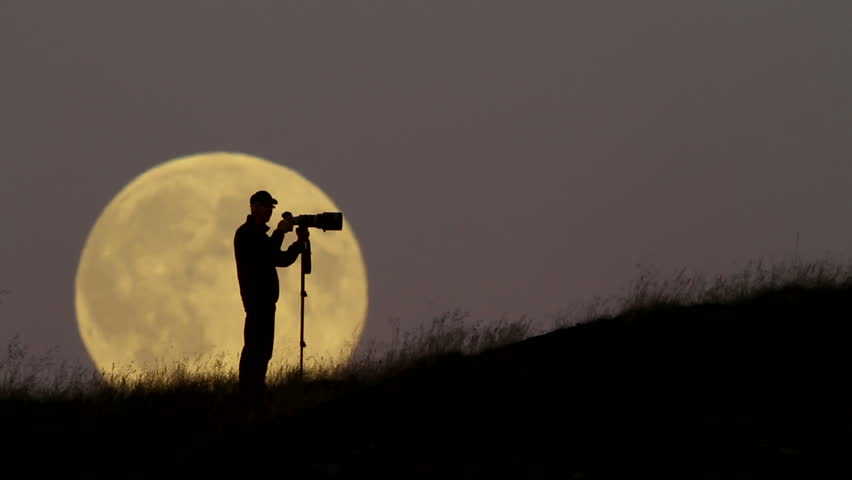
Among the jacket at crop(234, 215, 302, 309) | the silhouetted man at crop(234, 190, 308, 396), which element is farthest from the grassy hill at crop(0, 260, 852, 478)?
the jacket at crop(234, 215, 302, 309)

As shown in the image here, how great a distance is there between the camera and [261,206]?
33.7ft

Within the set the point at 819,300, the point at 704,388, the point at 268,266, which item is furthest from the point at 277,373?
the point at 819,300

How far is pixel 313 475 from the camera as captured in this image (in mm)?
7633

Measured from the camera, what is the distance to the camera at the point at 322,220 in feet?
34.9

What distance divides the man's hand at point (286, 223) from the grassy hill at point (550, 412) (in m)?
1.68

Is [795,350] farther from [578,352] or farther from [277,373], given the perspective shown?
[277,373]

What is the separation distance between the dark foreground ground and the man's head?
1.82 metres

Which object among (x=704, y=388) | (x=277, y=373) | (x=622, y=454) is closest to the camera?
(x=622, y=454)

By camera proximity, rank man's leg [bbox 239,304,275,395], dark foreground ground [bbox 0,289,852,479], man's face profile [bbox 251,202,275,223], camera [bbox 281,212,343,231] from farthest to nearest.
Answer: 1. camera [bbox 281,212,343,231]
2. man's face profile [bbox 251,202,275,223]
3. man's leg [bbox 239,304,275,395]
4. dark foreground ground [bbox 0,289,852,479]

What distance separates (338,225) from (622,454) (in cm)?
428

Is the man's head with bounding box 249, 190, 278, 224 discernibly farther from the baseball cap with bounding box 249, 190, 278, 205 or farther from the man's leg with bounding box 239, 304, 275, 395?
the man's leg with bounding box 239, 304, 275, 395

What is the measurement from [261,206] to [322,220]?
27.0 inches

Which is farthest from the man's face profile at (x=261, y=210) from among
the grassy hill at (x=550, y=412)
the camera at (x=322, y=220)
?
the grassy hill at (x=550, y=412)

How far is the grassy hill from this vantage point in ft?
24.4
